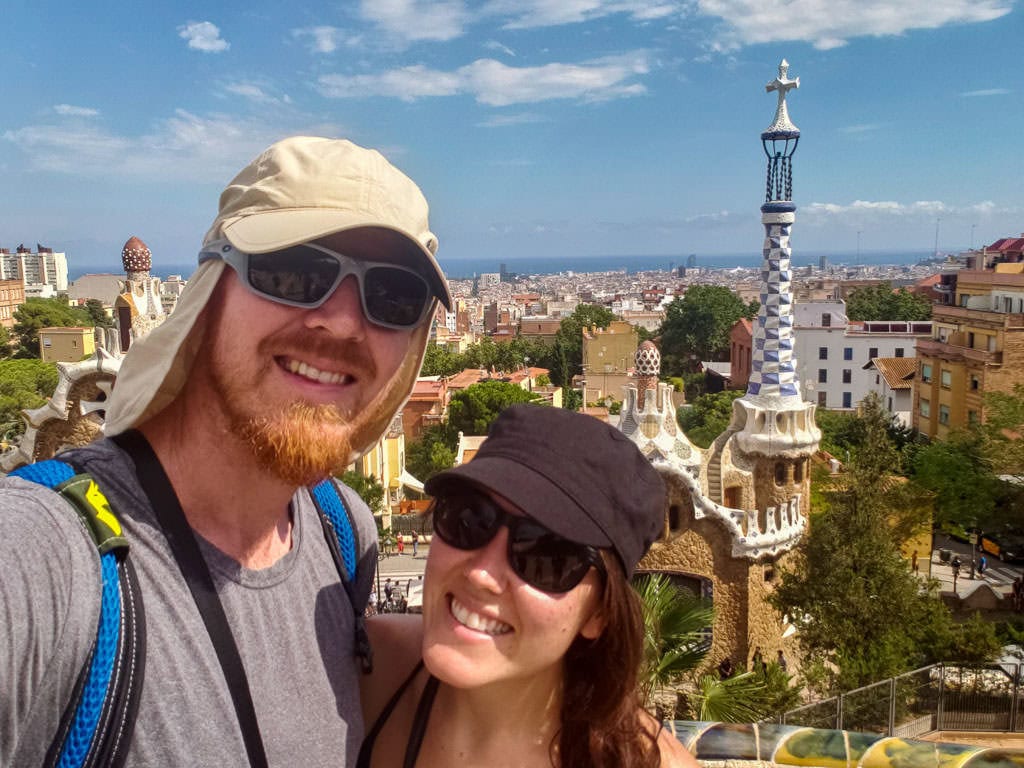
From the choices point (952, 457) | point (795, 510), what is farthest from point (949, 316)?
point (795, 510)

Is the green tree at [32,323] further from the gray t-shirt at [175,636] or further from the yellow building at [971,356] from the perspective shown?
the gray t-shirt at [175,636]

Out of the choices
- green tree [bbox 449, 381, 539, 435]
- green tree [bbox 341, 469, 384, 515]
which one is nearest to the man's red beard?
green tree [bbox 341, 469, 384, 515]

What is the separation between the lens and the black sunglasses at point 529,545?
2.03m

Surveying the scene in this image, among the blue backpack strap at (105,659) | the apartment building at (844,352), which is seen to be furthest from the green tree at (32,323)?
the blue backpack strap at (105,659)

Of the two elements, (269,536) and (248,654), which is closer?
(248,654)

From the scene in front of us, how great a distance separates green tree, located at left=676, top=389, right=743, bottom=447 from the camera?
32.9 m

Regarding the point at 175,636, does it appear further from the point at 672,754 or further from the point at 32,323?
the point at 32,323

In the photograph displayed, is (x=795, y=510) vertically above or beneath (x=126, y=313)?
beneath

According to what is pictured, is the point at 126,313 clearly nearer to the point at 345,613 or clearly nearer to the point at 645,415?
the point at 645,415

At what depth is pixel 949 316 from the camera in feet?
107

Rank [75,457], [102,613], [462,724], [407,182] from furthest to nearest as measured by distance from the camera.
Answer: [462,724]
[407,182]
[75,457]
[102,613]

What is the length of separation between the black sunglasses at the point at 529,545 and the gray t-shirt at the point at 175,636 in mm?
497

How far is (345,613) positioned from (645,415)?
12.1m

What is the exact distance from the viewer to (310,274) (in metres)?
2.01
